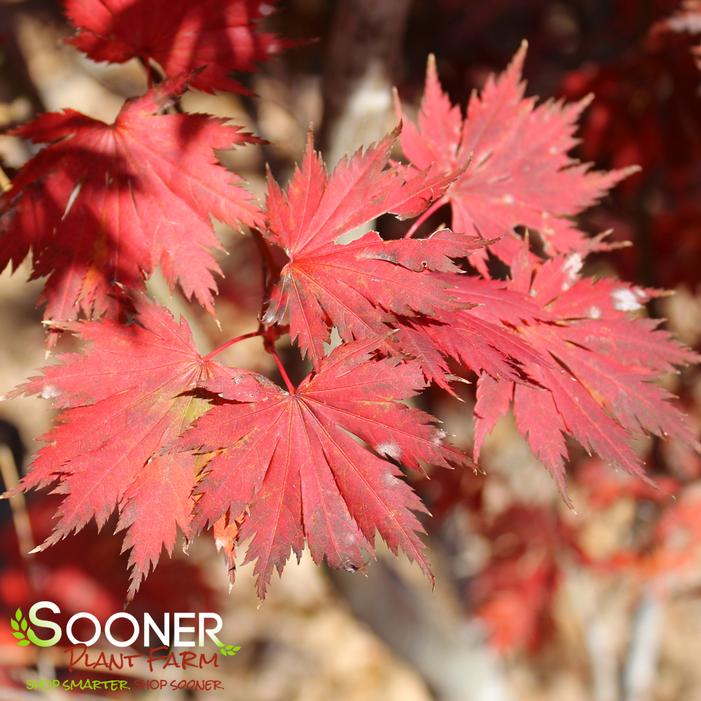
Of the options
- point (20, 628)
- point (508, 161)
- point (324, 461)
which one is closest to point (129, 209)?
point (324, 461)

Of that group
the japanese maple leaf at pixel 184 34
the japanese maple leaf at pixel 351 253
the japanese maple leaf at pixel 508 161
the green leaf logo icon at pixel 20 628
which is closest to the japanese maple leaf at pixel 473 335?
the japanese maple leaf at pixel 351 253

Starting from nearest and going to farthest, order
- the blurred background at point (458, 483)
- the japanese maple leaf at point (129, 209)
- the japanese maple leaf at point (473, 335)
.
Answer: the japanese maple leaf at point (473, 335), the japanese maple leaf at point (129, 209), the blurred background at point (458, 483)

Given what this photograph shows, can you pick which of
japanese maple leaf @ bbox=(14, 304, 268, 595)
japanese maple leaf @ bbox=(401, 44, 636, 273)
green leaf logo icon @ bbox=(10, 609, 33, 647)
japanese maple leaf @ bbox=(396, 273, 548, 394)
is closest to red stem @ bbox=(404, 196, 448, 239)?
japanese maple leaf @ bbox=(401, 44, 636, 273)

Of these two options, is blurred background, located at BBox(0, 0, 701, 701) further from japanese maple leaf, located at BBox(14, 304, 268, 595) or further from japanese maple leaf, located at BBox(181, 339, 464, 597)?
japanese maple leaf, located at BBox(181, 339, 464, 597)

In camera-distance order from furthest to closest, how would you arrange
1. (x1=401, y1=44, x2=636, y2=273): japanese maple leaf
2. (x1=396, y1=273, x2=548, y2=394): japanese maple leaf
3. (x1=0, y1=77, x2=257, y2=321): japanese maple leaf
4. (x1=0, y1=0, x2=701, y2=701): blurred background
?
1. (x1=0, y1=0, x2=701, y2=701): blurred background
2. (x1=401, y1=44, x2=636, y2=273): japanese maple leaf
3. (x1=0, y1=77, x2=257, y2=321): japanese maple leaf
4. (x1=396, y1=273, x2=548, y2=394): japanese maple leaf

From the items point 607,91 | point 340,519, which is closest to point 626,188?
point 607,91

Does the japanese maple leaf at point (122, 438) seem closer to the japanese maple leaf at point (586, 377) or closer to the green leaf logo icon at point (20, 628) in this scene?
the japanese maple leaf at point (586, 377)

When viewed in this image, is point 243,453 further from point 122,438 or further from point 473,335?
point 473,335
